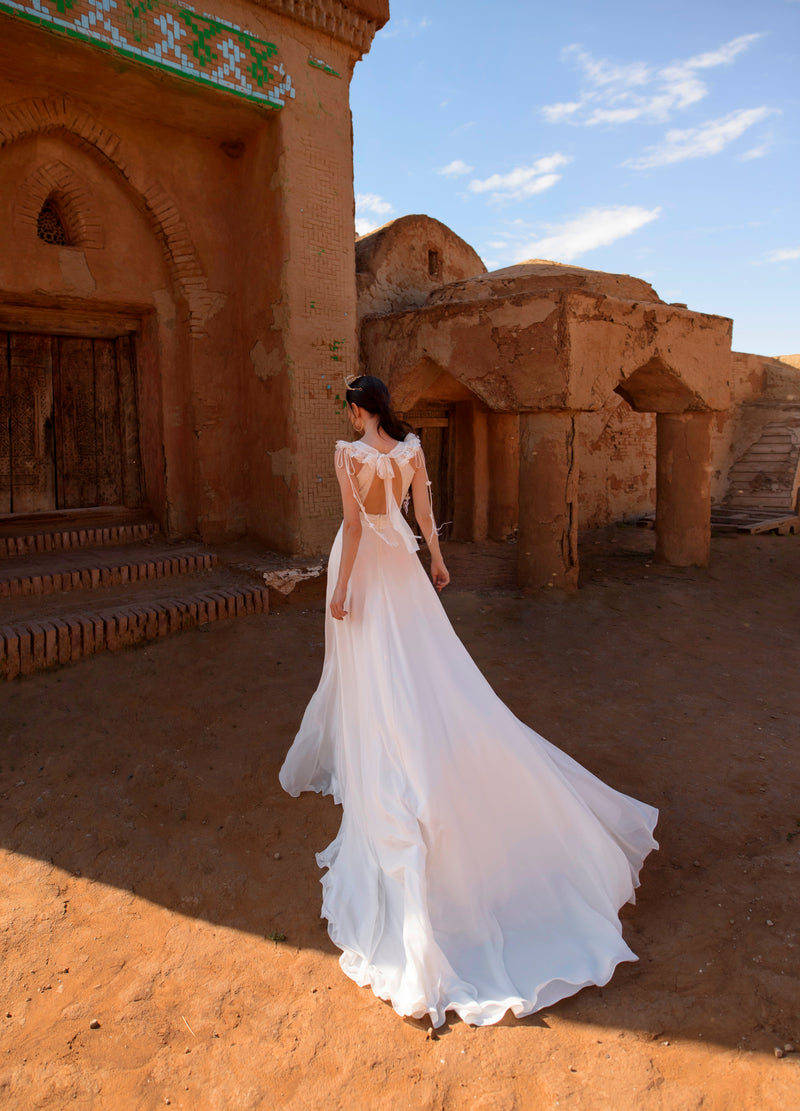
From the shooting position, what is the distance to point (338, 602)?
117 inches

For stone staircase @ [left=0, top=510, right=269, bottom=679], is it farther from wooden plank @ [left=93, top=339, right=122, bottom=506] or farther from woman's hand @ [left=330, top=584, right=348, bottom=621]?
woman's hand @ [left=330, top=584, right=348, bottom=621]

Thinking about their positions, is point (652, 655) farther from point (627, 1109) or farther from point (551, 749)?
point (627, 1109)

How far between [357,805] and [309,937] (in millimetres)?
488

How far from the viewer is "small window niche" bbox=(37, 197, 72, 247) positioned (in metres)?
6.09

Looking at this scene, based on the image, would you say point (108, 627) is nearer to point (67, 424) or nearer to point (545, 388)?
point (67, 424)

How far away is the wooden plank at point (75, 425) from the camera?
678cm

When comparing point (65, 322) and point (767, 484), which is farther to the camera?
point (767, 484)

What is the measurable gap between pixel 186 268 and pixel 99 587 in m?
3.05

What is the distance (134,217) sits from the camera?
6430mm

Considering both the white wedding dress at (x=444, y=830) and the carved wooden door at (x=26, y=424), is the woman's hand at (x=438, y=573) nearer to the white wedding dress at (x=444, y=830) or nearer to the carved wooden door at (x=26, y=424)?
the white wedding dress at (x=444, y=830)

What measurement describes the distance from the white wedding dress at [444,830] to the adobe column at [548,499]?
4.01 m

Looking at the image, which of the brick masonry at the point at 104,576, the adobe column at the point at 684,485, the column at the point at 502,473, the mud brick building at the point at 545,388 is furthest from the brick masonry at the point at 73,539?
the adobe column at the point at 684,485

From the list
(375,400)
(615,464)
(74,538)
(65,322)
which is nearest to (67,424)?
(65,322)

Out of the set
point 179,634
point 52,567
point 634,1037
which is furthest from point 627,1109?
point 52,567
